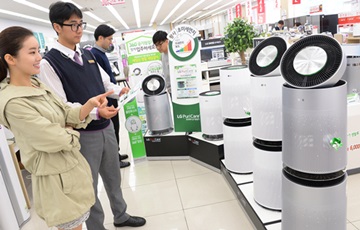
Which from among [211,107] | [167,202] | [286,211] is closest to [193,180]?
[167,202]

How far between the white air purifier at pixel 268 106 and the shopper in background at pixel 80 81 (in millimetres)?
1067

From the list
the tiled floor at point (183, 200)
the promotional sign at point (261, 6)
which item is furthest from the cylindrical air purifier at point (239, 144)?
the promotional sign at point (261, 6)

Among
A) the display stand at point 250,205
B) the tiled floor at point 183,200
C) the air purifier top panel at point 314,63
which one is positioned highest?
the air purifier top panel at point 314,63

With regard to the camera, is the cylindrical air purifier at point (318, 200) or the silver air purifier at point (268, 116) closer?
the cylindrical air purifier at point (318, 200)

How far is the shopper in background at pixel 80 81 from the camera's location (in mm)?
1766

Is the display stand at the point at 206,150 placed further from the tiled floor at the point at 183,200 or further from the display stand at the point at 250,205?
the display stand at the point at 250,205

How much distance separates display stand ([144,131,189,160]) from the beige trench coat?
2289mm

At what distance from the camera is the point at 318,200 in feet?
5.08

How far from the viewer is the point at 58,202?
147 centimetres

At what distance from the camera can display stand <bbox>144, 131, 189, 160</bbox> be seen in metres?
3.87

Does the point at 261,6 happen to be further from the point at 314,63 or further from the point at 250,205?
the point at 314,63

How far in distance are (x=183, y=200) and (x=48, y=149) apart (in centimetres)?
182

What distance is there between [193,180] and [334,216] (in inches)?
74.4

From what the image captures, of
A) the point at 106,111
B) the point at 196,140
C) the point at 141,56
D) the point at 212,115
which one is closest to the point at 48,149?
the point at 106,111
